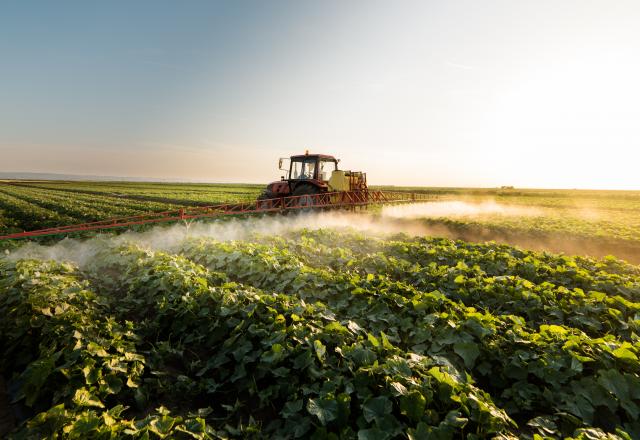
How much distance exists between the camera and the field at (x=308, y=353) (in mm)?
2896

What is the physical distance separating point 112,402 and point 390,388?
3076 mm

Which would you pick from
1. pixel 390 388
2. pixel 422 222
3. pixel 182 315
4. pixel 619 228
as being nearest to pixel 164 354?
pixel 182 315

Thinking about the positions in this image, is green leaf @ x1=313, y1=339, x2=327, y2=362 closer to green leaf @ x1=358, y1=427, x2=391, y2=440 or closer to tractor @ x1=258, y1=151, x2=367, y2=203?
green leaf @ x1=358, y1=427, x2=391, y2=440

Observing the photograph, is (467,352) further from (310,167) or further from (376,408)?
(310,167)

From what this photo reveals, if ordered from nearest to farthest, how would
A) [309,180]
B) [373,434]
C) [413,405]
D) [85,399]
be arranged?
1. [373,434]
2. [413,405]
3. [85,399]
4. [309,180]

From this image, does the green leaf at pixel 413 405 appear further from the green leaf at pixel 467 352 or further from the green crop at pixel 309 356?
the green leaf at pixel 467 352

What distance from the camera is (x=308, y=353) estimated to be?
3.50 meters

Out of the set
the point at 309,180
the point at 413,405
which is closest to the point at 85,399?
the point at 413,405

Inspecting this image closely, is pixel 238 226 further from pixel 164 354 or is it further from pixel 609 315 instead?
pixel 609 315

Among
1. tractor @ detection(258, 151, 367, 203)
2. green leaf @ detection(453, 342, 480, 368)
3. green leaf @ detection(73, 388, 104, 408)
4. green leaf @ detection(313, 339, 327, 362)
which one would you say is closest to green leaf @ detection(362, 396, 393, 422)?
green leaf @ detection(313, 339, 327, 362)

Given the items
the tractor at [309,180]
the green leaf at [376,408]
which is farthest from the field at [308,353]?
the tractor at [309,180]

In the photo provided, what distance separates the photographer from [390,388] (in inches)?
115

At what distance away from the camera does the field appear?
2896mm

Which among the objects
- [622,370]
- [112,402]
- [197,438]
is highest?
[622,370]
